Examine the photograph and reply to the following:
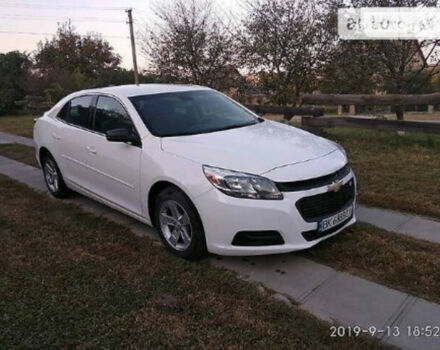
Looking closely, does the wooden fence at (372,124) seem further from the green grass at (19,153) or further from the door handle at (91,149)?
the green grass at (19,153)

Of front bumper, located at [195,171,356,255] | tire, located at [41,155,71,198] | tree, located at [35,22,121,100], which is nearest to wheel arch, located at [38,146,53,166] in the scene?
tire, located at [41,155,71,198]

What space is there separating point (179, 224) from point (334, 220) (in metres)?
1.31

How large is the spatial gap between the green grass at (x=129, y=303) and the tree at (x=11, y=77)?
19486 millimetres

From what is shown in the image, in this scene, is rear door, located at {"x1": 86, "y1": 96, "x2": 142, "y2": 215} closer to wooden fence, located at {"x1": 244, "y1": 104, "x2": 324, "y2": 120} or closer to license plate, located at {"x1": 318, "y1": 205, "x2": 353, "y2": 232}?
license plate, located at {"x1": 318, "y1": 205, "x2": 353, "y2": 232}

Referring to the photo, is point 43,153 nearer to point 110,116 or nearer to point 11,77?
point 110,116

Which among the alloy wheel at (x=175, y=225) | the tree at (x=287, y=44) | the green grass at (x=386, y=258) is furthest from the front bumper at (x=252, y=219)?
the tree at (x=287, y=44)

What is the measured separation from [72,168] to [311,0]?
768 cm

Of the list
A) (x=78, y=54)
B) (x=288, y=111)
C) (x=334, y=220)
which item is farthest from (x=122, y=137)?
(x=78, y=54)

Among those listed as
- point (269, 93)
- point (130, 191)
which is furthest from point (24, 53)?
point (130, 191)

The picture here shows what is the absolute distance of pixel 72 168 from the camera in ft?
16.3

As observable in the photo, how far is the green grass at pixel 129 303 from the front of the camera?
2.56 m

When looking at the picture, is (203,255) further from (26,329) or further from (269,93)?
(269,93)

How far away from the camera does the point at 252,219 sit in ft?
10.3

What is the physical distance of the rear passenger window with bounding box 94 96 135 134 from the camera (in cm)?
414
